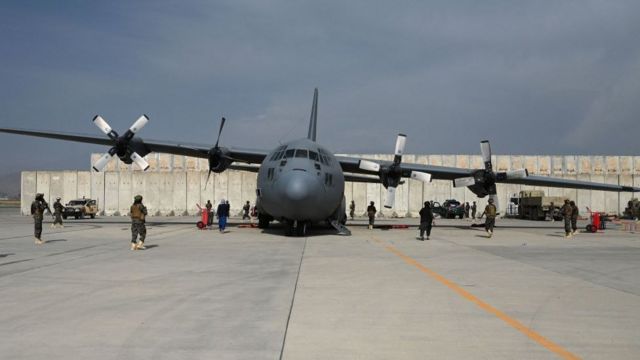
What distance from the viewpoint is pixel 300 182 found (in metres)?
19.5

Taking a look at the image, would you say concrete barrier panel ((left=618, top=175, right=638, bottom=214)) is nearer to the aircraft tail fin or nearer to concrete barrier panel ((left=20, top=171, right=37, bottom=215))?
the aircraft tail fin

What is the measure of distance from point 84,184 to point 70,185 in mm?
1696

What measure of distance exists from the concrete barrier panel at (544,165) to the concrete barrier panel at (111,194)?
44943mm

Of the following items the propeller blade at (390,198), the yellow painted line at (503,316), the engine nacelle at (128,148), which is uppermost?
the engine nacelle at (128,148)

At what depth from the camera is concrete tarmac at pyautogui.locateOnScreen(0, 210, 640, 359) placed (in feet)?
17.8

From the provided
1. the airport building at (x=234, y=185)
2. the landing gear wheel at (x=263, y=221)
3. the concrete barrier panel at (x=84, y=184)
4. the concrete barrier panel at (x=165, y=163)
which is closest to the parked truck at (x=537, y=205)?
the airport building at (x=234, y=185)

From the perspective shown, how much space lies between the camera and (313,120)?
29938mm

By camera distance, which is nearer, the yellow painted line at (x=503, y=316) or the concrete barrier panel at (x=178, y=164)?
the yellow painted line at (x=503, y=316)

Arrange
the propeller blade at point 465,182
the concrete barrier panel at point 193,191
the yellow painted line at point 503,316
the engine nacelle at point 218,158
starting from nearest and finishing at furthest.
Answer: the yellow painted line at point 503,316
the engine nacelle at point 218,158
the propeller blade at point 465,182
the concrete barrier panel at point 193,191

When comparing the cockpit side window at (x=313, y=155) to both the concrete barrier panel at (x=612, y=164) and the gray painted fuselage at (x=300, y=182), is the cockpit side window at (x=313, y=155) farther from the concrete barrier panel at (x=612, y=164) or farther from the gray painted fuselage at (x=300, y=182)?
A: the concrete barrier panel at (x=612, y=164)

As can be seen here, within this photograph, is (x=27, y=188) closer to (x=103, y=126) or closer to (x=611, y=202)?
(x=103, y=126)

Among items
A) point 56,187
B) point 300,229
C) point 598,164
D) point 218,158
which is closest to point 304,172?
point 300,229

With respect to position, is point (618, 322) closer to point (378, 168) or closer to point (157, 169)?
point (378, 168)

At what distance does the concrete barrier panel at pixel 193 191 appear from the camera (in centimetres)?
5359
